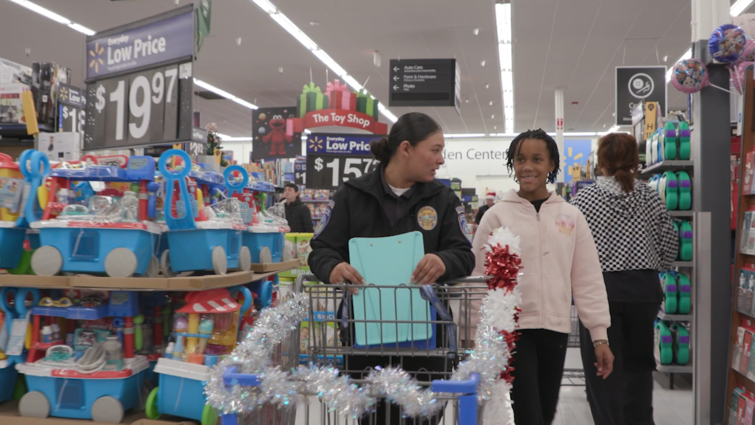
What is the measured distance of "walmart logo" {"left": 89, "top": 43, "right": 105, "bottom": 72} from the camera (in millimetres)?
3510

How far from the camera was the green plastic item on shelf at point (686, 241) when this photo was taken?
479cm

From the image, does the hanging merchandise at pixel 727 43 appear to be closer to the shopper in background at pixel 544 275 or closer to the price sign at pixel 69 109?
the shopper in background at pixel 544 275

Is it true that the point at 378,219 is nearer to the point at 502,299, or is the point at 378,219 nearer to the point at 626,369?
the point at 502,299

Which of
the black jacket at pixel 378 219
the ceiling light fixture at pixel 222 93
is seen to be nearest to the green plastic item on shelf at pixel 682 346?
the black jacket at pixel 378 219

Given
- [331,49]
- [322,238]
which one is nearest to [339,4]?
[331,49]

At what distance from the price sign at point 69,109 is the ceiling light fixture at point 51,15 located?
4.51 metres

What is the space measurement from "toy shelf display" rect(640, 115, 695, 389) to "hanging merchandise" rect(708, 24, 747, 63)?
4.14 ft

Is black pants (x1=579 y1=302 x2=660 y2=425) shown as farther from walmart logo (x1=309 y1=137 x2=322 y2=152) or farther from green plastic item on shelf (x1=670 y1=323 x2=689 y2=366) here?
walmart logo (x1=309 y1=137 x2=322 y2=152)

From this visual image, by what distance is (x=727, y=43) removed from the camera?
137 inches

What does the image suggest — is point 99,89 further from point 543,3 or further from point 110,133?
point 543,3

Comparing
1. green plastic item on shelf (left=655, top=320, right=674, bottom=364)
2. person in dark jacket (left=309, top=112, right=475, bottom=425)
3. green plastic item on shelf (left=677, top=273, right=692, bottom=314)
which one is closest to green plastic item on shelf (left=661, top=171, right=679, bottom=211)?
green plastic item on shelf (left=677, top=273, right=692, bottom=314)

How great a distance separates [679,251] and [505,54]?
7.63m

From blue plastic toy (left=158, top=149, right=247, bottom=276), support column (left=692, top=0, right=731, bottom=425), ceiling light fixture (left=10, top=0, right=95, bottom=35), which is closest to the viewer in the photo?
blue plastic toy (left=158, top=149, right=247, bottom=276)

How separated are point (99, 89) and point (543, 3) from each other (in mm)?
7132
